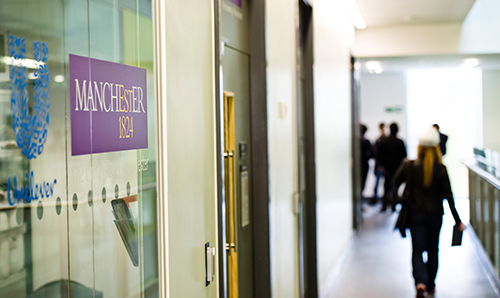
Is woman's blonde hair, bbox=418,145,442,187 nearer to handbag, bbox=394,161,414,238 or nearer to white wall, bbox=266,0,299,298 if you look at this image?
handbag, bbox=394,161,414,238

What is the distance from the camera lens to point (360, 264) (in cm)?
691

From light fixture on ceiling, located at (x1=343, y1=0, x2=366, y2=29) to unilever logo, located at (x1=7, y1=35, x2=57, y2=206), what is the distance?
569 cm

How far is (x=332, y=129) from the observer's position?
6.48 m

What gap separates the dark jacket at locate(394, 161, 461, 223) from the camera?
4992 mm

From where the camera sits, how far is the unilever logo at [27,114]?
1081mm

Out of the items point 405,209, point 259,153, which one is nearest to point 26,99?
point 259,153

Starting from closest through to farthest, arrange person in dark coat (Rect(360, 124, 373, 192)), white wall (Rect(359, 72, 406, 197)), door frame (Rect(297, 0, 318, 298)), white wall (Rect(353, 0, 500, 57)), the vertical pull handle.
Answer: the vertical pull handle
door frame (Rect(297, 0, 318, 298))
white wall (Rect(353, 0, 500, 57))
person in dark coat (Rect(360, 124, 373, 192))
white wall (Rect(359, 72, 406, 197))

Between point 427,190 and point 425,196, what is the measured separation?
0.07 meters

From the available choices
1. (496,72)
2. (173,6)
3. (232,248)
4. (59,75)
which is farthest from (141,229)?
(496,72)

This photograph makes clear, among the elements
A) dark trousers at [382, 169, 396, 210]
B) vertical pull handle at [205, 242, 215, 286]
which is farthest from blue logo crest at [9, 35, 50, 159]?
dark trousers at [382, 169, 396, 210]

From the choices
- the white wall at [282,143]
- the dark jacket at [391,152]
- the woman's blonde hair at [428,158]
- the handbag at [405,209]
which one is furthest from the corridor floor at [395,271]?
the dark jacket at [391,152]

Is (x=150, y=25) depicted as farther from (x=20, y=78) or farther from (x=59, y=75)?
(x=20, y=78)

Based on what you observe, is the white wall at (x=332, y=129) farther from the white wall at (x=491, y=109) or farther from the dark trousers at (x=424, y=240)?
the white wall at (x=491, y=109)

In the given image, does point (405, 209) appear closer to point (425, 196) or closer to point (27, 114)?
point (425, 196)
